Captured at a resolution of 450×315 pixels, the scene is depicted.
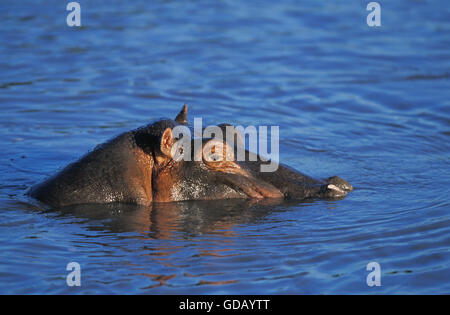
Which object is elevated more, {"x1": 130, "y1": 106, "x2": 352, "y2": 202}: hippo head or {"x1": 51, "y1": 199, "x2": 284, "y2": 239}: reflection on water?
{"x1": 130, "y1": 106, "x2": 352, "y2": 202}: hippo head

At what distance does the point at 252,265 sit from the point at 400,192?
10.2 ft

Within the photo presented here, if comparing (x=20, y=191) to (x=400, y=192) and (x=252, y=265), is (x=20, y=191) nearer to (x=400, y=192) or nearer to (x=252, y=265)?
(x=252, y=265)

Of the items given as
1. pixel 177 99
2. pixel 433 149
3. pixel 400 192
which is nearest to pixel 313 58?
pixel 177 99

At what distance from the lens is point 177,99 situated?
14.8 m

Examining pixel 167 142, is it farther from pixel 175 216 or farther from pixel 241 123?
pixel 241 123

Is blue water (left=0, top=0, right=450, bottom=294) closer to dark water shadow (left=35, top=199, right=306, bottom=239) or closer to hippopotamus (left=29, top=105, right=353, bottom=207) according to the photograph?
dark water shadow (left=35, top=199, right=306, bottom=239)

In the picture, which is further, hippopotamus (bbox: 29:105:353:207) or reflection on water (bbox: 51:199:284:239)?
hippopotamus (bbox: 29:105:353:207)

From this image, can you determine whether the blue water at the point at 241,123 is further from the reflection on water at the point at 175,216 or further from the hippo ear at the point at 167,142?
the hippo ear at the point at 167,142

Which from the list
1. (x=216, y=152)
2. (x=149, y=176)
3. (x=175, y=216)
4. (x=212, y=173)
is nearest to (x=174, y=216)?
(x=175, y=216)

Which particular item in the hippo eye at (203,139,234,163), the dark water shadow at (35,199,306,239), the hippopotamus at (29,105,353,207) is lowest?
the dark water shadow at (35,199,306,239)

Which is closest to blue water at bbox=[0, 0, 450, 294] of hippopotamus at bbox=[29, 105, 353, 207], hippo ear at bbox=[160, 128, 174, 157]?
hippopotamus at bbox=[29, 105, 353, 207]

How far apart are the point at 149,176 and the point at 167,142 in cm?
49

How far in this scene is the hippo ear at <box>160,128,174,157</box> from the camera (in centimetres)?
837

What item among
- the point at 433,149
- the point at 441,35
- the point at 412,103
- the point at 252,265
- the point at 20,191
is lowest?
the point at 252,265
